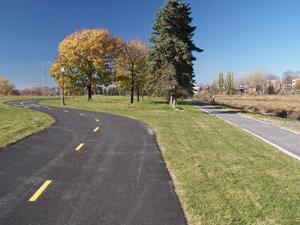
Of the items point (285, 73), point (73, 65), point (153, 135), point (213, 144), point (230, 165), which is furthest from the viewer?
point (285, 73)

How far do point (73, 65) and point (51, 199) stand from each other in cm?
3617

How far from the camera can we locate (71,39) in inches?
1538

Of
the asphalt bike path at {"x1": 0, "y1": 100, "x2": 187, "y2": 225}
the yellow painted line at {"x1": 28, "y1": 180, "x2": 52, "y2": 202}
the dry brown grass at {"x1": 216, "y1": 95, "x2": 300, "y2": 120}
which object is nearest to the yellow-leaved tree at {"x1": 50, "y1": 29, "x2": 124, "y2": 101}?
the dry brown grass at {"x1": 216, "y1": 95, "x2": 300, "y2": 120}

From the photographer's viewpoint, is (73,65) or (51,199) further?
(73,65)

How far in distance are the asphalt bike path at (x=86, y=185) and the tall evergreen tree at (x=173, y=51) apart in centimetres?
1568

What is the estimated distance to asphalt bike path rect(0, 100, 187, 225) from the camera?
3902mm

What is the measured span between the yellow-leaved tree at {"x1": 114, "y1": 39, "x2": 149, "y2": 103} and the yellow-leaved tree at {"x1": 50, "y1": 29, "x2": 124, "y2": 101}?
1305 millimetres

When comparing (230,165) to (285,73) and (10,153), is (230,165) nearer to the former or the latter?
(10,153)

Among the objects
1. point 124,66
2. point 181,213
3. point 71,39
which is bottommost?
point 181,213

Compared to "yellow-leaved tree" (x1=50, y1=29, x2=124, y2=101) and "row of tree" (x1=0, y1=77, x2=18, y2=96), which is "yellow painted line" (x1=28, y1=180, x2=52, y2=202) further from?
"row of tree" (x1=0, y1=77, x2=18, y2=96)

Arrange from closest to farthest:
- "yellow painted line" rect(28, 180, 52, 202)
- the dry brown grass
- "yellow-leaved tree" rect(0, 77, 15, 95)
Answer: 1. "yellow painted line" rect(28, 180, 52, 202)
2. the dry brown grass
3. "yellow-leaved tree" rect(0, 77, 15, 95)

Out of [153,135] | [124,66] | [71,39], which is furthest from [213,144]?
[71,39]

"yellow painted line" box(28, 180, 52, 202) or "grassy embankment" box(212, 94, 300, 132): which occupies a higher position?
"grassy embankment" box(212, 94, 300, 132)

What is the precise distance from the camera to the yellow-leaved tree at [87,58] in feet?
118
